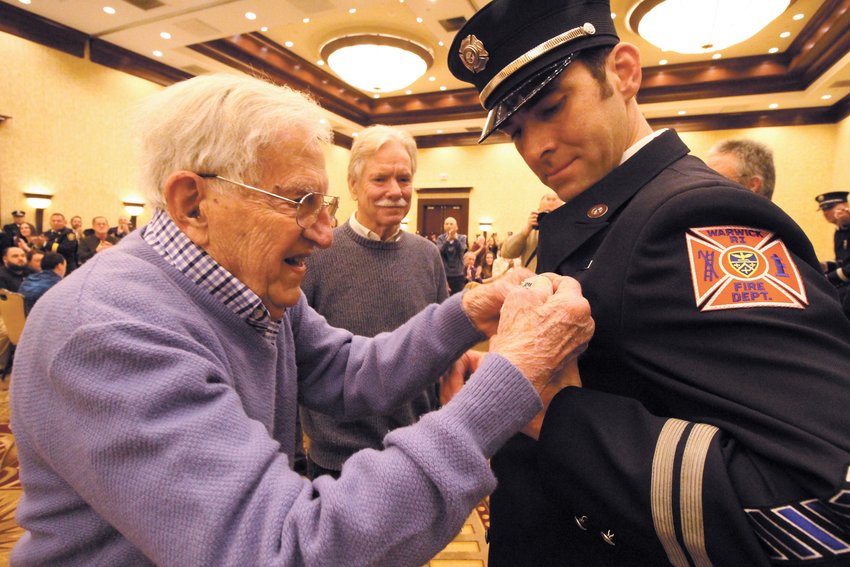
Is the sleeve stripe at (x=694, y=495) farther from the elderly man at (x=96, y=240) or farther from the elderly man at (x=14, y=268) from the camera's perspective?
the elderly man at (x=96, y=240)

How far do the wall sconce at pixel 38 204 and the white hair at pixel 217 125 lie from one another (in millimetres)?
9750

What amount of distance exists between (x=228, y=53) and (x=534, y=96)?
983cm

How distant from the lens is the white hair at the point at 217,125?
957 millimetres

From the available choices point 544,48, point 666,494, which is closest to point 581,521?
point 666,494

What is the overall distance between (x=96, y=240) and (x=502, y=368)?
9.36 meters

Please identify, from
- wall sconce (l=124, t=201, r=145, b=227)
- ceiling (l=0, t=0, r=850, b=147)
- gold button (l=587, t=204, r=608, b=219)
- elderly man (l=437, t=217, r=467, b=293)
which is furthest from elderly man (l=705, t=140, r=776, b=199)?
wall sconce (l=124, t=201, r=145, b=227)

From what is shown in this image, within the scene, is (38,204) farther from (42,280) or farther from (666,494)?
(666,494)

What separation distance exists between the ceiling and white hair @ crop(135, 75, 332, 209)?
6764 millimetres

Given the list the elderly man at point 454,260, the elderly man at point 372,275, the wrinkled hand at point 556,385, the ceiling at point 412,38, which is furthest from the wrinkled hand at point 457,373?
the ceiling at point 412,38

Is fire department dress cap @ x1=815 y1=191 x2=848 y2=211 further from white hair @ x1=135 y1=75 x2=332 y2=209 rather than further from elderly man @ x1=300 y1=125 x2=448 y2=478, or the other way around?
white hair @ x1=135 y1=75 x2=332 y2=209

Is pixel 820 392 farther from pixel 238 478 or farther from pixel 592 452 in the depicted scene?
pixel 238 478

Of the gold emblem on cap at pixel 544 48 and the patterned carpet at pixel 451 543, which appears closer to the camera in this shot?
the gold emblem on cap at pixel 544 48

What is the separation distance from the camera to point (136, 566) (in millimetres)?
830

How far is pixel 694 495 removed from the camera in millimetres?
693
